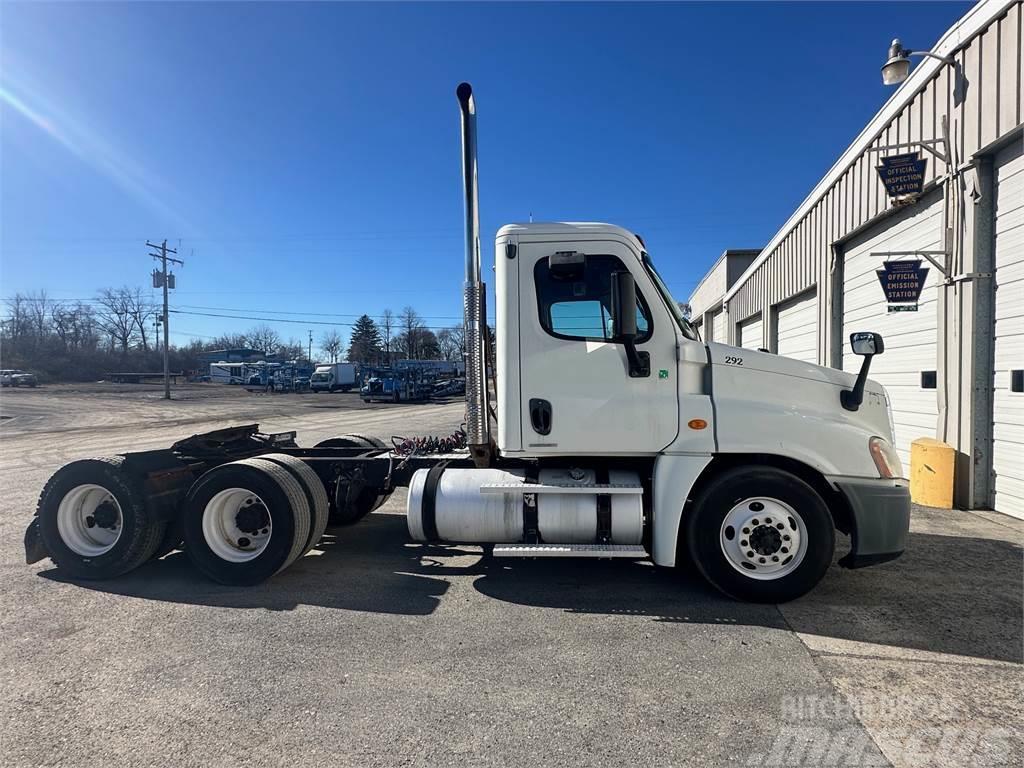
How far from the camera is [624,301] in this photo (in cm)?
368

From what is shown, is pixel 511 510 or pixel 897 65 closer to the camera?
pixel 511 510

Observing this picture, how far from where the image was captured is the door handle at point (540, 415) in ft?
13.5

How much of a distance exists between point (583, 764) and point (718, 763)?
59 cm

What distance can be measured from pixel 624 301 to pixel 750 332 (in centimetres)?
1363

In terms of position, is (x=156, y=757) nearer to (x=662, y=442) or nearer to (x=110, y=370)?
(x=662, y=442)

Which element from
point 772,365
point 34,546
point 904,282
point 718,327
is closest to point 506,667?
point 772,365

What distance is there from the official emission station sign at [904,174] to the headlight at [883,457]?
5079mm

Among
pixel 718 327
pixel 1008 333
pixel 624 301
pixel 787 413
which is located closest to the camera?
pixel 624 301

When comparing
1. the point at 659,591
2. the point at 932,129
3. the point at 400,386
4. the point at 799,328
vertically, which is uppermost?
the point at 932,129

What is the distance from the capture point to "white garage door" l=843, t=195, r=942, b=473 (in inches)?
292

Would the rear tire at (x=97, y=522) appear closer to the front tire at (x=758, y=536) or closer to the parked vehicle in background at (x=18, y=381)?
the front tire at (x=758, y=536)

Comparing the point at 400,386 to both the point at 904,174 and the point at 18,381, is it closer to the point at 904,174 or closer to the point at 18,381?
the point at 904,174

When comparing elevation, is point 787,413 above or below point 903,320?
below

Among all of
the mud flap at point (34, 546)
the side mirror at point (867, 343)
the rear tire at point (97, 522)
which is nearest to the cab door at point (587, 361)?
the side mirror at point (867, 343)
